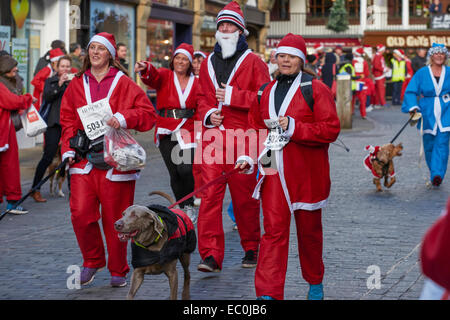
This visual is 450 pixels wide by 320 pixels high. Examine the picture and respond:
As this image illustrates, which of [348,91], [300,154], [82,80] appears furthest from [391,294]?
[348,91]

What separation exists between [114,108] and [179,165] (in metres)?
2.72

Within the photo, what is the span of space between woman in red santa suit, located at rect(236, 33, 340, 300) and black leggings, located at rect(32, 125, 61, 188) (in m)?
5.73

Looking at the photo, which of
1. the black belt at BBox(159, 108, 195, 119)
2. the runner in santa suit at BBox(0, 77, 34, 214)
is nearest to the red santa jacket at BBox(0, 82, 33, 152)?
the runner in santa suit at BBox(0, 77, 34, 214)

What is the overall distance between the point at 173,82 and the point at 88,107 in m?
2.64

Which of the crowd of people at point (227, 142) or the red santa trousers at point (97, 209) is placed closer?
the crowd of people at point (227, 142)

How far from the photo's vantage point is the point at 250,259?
7.23 m

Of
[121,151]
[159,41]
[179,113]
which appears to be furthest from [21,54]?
[121,151]

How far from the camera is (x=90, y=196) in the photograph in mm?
6492

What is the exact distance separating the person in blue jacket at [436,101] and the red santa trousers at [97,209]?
642 cm

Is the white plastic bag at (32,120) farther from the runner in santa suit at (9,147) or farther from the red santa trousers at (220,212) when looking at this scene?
the red santa trousers at (220,212)

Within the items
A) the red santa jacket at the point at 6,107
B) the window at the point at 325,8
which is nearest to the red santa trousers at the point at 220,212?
the red santa jacket at the point at 6,107

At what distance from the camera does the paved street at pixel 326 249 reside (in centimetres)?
632

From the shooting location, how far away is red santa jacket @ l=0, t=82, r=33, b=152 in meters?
10.1

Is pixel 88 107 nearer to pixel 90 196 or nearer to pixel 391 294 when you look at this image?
pixel 90 196
